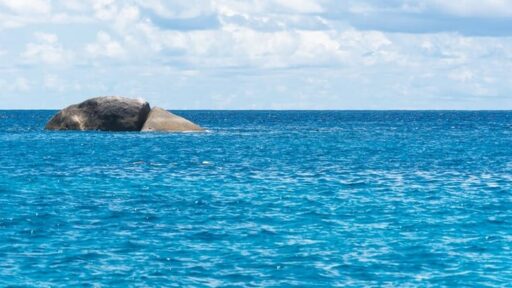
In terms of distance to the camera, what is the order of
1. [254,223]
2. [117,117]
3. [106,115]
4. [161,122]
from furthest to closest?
[161,122]
[106,115]
[117,117]
[254,223]

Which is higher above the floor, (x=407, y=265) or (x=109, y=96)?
(x=109, y=96)

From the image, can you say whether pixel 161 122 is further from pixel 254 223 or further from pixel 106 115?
pixel 254 223

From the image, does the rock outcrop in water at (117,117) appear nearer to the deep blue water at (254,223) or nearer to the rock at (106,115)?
the rock at (106,115)

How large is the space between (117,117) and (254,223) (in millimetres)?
56829

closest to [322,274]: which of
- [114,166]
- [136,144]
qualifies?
[114,166]

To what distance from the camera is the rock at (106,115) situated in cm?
7925

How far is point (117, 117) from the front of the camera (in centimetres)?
8125

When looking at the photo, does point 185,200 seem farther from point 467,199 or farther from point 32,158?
point 32,158

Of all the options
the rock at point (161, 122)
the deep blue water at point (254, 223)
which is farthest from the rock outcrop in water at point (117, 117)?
the deep blue water at point (254, 223)

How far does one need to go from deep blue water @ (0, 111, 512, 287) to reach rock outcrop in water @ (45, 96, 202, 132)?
93.6ft

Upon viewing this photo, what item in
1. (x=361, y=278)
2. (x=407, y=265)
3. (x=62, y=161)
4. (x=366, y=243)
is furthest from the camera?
(x=62, y=161)

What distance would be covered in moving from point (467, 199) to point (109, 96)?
53599mm

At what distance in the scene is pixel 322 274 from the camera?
19688mm

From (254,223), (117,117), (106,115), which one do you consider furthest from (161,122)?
(254,223)
